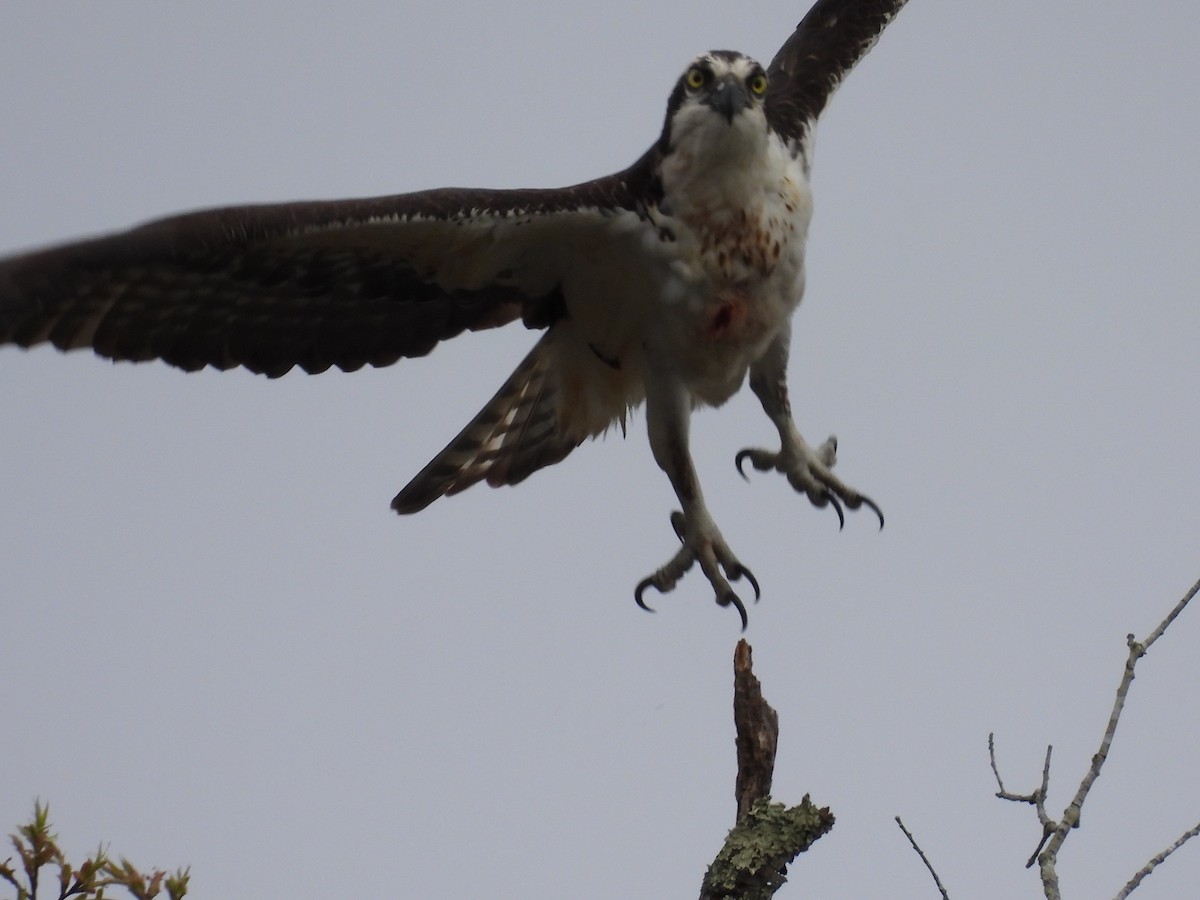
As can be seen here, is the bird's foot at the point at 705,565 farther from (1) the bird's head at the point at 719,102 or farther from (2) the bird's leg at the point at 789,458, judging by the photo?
(1) the bird's head at the point at 719,102

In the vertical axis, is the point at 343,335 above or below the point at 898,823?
above

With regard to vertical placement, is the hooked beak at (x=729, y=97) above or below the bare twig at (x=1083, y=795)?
above

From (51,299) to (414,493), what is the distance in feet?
7.07

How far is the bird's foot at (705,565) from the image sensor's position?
714cm

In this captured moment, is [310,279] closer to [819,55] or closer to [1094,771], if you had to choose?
[819,55]

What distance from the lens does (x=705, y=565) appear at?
23.6 ft

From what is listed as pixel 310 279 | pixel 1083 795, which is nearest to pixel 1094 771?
pixel 1083 795

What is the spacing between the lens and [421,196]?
6.66 m

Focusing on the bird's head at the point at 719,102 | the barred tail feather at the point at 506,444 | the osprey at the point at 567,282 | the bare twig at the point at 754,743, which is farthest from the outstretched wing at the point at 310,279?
the bare twig at the point at 754,743

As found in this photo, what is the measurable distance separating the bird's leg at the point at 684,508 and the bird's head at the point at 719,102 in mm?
1112

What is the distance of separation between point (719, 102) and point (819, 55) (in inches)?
62.9

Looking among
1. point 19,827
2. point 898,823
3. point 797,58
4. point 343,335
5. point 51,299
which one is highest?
point 797,58

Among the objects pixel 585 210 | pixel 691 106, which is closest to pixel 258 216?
pixel 585 210

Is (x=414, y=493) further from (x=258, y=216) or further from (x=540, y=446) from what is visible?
(x=258, y=216)
